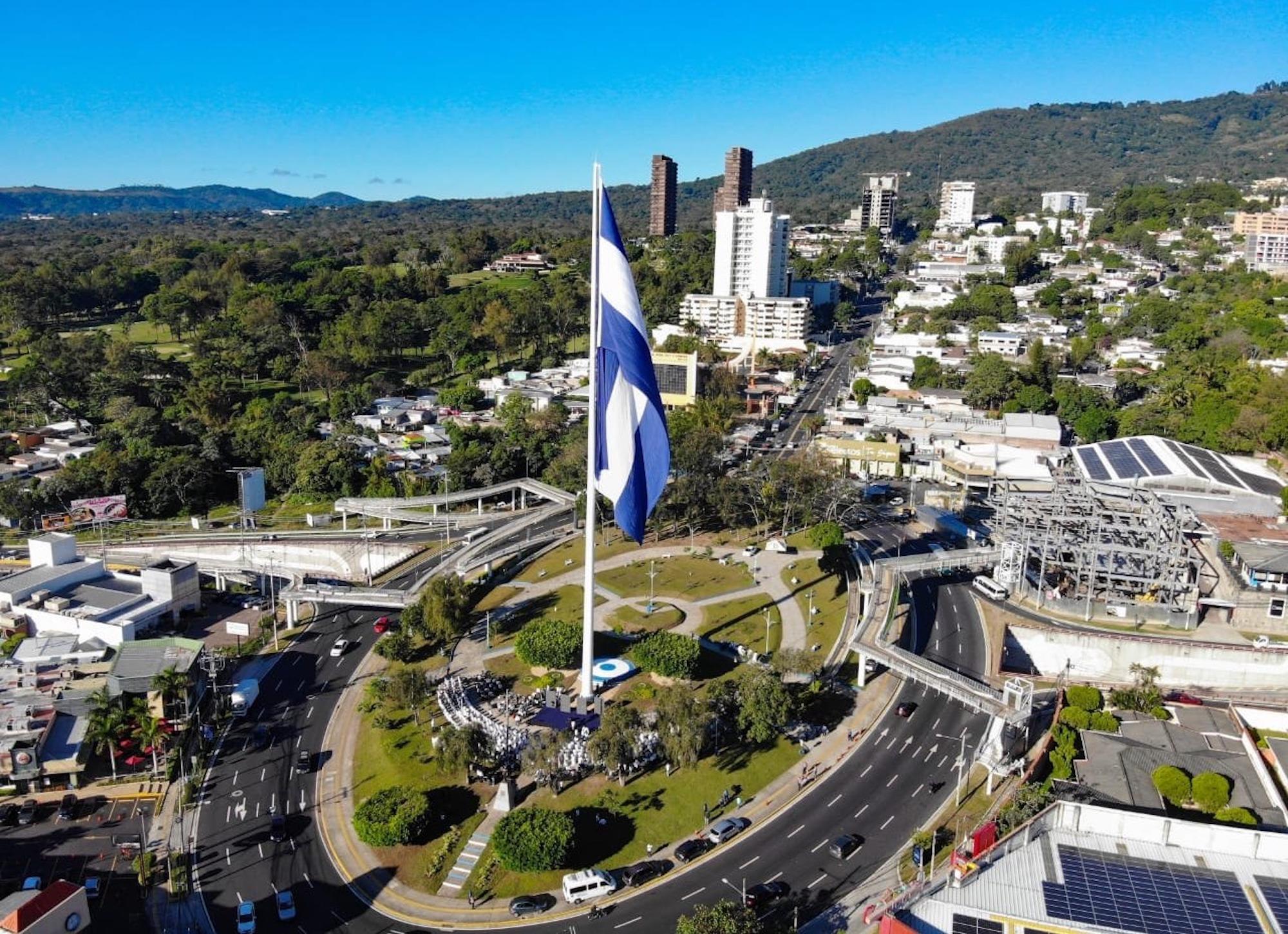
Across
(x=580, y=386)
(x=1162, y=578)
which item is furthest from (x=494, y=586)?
(x=580, y=386)

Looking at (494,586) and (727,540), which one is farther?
(727,540)

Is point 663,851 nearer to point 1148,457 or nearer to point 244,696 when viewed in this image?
point 244,696

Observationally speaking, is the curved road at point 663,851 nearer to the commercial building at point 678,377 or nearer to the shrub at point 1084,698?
the shrub at point 1084,698

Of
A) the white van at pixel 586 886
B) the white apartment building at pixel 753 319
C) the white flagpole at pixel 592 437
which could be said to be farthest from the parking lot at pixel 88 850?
the white apartment building at pixel 753 319

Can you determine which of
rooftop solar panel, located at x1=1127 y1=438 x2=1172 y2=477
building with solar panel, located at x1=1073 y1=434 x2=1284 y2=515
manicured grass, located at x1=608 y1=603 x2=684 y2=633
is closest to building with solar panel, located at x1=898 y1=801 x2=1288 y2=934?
manicured grass, located at x1=608 y1=603 x2=684 y2=633

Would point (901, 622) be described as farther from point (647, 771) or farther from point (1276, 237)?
point (1276, 237)
